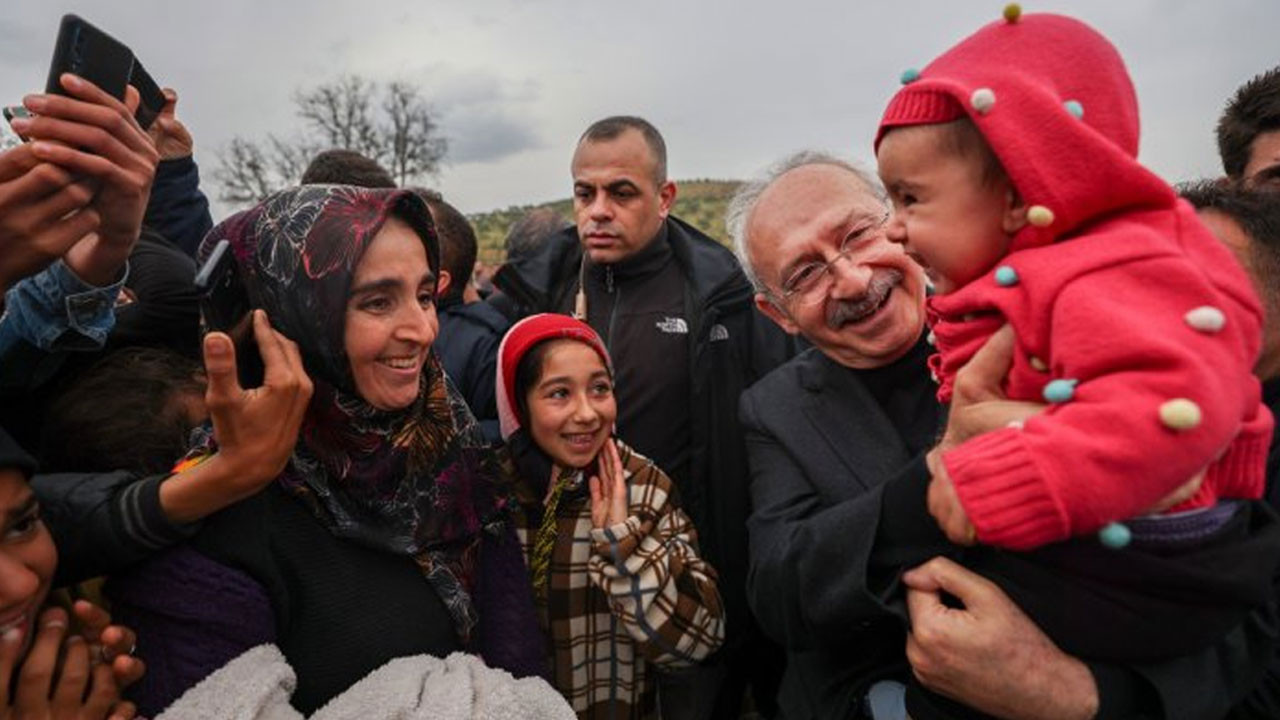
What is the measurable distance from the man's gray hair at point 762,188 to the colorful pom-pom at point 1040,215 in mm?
880

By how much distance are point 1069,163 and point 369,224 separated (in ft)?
5.12

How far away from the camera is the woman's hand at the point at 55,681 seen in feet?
4.54

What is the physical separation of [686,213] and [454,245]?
35.0m

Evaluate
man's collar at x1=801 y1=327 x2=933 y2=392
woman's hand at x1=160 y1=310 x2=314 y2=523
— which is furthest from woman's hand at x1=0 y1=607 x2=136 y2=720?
man's collar at x1=801 y1=327 x2=933 y2=392

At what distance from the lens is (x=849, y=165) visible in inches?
90.1

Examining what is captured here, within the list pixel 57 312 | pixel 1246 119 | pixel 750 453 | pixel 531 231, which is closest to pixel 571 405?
pixel 750 453

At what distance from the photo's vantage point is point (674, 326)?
142 inches

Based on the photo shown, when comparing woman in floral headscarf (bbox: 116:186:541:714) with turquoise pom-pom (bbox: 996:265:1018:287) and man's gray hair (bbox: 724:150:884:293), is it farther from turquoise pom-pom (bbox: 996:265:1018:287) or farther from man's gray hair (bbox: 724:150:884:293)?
turquoise pom-pom (bbox: 996:265:1018:287)

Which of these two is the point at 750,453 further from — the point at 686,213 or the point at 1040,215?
the point at 686,213

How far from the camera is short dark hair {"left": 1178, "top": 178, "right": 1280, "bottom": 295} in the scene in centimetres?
189

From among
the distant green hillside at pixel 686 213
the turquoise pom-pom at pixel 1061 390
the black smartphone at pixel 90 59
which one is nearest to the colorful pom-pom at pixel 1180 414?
the turquoise pom-pom at pixel 1061 390

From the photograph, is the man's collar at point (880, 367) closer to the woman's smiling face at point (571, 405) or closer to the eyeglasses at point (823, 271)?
the eyeglasses at point (823, 271)

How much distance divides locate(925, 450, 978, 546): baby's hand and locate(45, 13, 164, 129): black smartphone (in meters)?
1.84

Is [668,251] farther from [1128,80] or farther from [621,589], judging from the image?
[1128,80]
